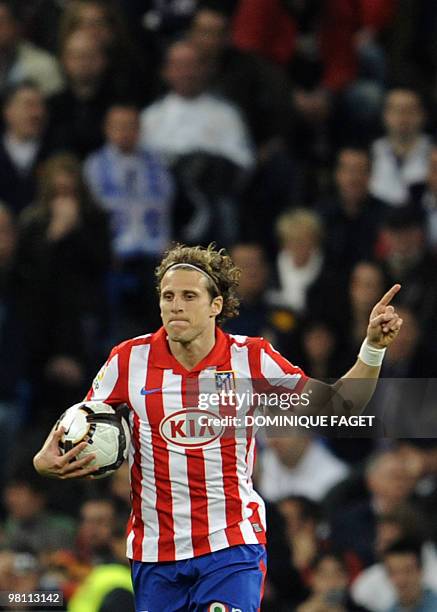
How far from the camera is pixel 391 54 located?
11367 mm

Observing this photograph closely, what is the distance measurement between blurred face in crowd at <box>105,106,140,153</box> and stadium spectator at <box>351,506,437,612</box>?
3.12 meters

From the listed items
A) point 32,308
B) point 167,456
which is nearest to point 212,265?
point 167,456

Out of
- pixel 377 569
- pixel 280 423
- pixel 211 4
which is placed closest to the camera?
pixel 280 423

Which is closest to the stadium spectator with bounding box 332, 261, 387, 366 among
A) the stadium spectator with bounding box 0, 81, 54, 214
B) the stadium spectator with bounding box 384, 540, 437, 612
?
the stadium spectator with bounding box 384, 540, 437, 612

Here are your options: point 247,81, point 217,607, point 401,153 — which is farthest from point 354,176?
point 217,607

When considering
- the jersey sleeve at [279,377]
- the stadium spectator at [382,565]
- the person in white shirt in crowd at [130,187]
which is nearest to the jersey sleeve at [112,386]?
the jersey sleeve at [279,377]

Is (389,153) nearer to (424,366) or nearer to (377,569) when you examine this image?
(424,366)

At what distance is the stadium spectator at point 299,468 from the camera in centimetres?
895

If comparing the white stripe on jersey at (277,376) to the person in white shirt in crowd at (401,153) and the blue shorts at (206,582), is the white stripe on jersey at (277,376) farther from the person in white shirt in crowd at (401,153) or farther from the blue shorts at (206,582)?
the person in white shirt in crowd at (401,153)

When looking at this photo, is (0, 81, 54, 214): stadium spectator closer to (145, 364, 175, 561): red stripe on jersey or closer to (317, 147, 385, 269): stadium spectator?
(317, 147, 385, 269): stadium spectator

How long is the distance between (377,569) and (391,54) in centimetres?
445

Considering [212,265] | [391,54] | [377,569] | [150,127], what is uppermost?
[391,54]

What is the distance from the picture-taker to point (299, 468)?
905cm

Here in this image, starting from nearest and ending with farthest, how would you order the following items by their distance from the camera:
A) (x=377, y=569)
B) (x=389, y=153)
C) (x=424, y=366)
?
(x=377, y=569) < (x=424, y=366) < (x=389, y=153)
